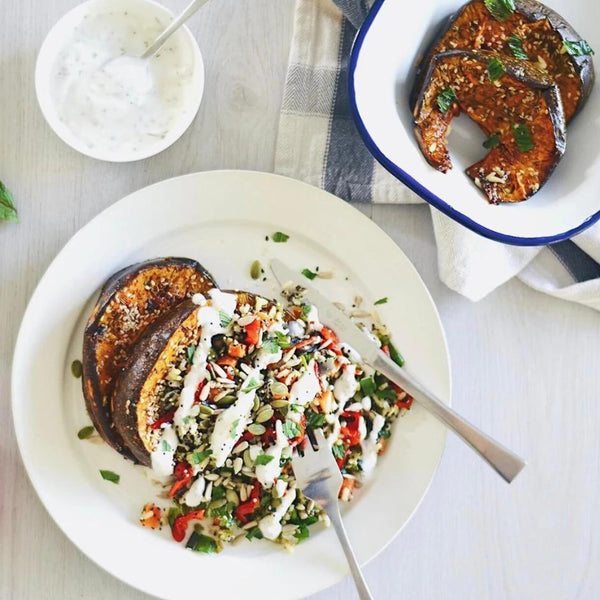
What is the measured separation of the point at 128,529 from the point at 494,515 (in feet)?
3.31

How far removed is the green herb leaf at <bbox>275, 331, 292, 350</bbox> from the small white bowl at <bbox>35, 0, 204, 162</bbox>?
557 millimetres

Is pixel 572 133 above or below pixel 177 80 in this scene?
above

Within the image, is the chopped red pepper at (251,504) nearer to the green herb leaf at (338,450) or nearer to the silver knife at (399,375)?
the green herb leaf at (338,450)

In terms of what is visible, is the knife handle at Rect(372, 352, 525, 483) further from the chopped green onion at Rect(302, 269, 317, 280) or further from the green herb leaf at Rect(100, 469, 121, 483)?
the green herb leaf at Rect(100, 469, 121, 483)

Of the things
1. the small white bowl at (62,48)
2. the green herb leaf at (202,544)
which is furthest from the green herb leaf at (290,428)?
the small white bowl at (62,48)

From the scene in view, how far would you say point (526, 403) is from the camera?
2.12 meters

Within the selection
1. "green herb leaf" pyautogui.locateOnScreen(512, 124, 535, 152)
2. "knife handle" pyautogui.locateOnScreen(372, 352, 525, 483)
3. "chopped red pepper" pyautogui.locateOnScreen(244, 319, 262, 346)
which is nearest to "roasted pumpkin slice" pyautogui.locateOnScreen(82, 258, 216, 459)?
"chopped red pepper" pyautogui.locateOnScreen(244, 319, 262, 346)

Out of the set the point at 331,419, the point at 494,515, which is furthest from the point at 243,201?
the point at 494,515

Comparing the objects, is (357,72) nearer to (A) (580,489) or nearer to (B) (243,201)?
(B) (243,201)

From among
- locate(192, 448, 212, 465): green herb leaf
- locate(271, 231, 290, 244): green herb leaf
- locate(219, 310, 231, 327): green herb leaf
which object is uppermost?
locate(271, 231, 290, 244): green herb leaf

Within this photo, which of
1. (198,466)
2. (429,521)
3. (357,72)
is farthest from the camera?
(429,521)

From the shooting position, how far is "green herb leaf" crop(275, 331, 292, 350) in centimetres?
183

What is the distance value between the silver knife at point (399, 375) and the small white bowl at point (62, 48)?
0.43m

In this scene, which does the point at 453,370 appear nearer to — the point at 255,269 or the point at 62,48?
the point at 255,269
